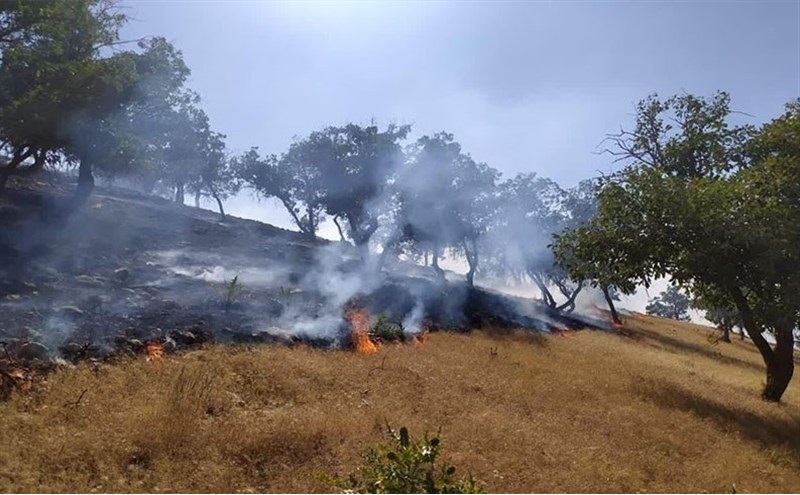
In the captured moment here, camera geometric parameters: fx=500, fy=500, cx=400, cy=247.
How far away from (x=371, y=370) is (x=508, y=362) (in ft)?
19.5

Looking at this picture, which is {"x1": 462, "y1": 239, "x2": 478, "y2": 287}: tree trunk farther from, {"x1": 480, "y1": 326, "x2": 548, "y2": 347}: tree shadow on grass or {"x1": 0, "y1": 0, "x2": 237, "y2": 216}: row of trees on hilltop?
→ {"x1": 0, "y1": 0, "x2": 237, "y2": 216}: row of trees on hilltop

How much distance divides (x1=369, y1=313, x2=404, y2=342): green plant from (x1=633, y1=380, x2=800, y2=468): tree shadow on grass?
8.23 metres

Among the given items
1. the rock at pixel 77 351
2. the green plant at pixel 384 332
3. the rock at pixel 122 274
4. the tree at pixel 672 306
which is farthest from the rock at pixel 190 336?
the tree at pixel 672 306

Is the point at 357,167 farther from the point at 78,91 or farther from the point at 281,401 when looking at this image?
the point at 281,401

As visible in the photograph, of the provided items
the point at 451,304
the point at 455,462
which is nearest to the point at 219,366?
the point at 455,462

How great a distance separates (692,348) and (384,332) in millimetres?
23240

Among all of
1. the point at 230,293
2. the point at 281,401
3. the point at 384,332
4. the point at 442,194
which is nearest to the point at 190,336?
the point at 230,293

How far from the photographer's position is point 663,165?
1880 centimetres

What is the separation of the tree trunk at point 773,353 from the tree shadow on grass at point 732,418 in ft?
2.94

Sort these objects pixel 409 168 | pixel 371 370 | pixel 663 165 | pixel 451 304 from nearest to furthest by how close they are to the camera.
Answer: pixel 371 370 → pixel 663 165 → pixel 451 304 → pixel 409 168

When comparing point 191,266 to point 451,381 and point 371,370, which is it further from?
point 451,381

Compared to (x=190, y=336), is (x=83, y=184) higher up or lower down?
higher up

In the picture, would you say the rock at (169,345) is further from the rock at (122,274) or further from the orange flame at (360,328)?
the rock at (122,274)

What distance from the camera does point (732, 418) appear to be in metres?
13.6
